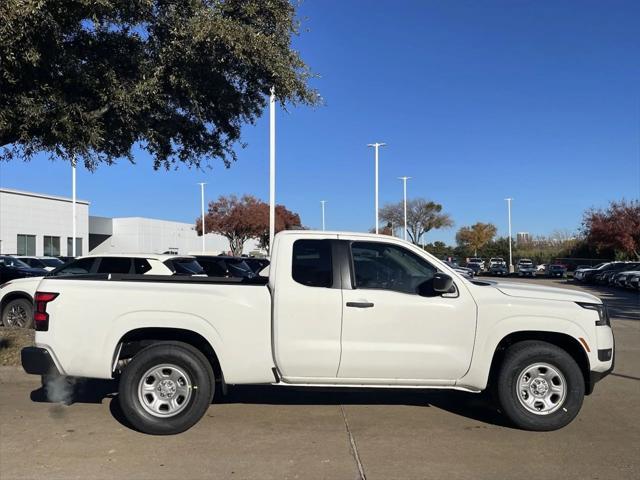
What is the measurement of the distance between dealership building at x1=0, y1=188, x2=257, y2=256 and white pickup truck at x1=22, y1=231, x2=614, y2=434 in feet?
113

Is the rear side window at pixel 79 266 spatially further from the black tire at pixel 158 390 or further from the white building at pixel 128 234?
the white building at pixel 128 234

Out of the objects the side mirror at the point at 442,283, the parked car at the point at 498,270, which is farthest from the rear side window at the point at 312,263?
the parked car at the point at 498,270

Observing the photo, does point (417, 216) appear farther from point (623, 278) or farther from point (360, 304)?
point (360, 304)

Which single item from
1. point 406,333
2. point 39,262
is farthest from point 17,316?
point 39,262

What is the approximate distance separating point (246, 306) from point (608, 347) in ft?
11.7

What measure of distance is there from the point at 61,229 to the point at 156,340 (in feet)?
157

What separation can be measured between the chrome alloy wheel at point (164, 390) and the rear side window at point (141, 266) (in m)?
5.62

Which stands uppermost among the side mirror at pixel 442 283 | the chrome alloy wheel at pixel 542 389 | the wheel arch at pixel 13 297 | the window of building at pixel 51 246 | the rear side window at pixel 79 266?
the window of building at pixel 51 246

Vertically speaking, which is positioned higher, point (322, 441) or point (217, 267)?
point (217, 267)

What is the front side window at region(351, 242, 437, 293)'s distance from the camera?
5754 mm

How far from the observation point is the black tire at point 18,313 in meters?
11.1

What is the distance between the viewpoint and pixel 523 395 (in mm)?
5711

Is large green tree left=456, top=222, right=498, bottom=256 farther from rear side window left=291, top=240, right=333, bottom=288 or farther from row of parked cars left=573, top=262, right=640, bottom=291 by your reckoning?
rear side window left=291, top=240, right=333, bottom=288

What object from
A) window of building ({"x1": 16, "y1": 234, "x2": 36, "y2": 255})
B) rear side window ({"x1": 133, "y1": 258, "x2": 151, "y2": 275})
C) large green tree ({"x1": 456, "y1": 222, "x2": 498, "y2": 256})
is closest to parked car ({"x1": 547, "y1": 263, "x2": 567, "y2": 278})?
large green tree ({"x1": 456, "y1": 222, "x2": 498, "y2": 256})
